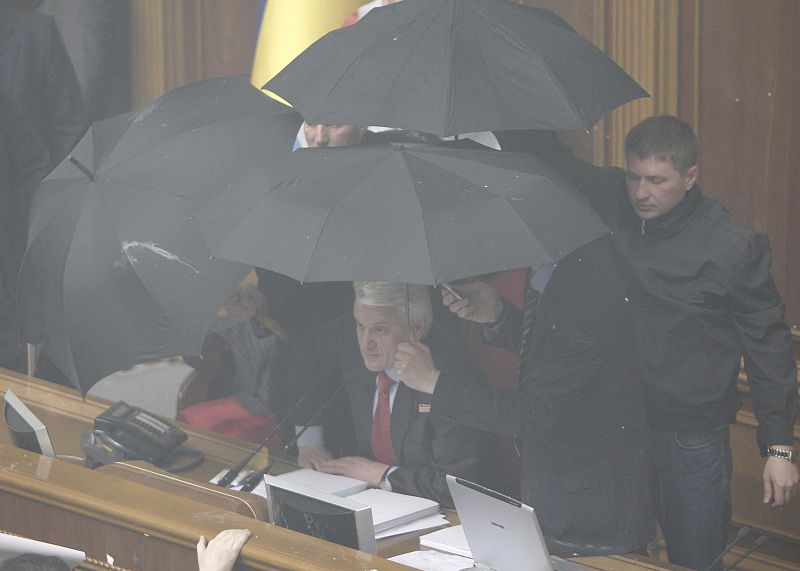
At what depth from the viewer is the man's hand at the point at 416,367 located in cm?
341

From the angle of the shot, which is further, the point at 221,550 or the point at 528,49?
the point at 528,49

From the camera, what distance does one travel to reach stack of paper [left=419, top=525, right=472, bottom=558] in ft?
10.3

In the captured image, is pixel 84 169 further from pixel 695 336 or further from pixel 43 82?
pixel 43 82

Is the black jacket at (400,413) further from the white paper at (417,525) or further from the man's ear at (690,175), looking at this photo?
the man's ear at (690,175)

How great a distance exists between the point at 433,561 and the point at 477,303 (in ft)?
2.52

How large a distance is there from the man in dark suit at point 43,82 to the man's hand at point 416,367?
8.57 feet

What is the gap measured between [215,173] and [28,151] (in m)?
2.17

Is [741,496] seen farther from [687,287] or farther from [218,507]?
[218,507]

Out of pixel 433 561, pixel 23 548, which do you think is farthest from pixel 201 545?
pixel 433 561

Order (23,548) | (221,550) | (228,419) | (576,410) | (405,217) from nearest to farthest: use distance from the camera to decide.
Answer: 1. (23,548)
2. (221,550)
3. (405,217)
4. (576,410)
5. (228,419)

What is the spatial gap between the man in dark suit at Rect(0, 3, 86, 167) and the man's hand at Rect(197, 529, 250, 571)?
307 centimetres

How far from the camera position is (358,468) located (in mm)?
3648

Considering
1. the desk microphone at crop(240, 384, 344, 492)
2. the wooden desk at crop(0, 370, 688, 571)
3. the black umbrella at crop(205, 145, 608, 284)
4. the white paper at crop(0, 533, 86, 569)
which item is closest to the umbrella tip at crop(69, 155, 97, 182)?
the black umbrella at crop(205, 145, 608, 284)

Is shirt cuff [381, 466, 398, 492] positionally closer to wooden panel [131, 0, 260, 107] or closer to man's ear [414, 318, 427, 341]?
man's ear [414, 318, 427, 341]
